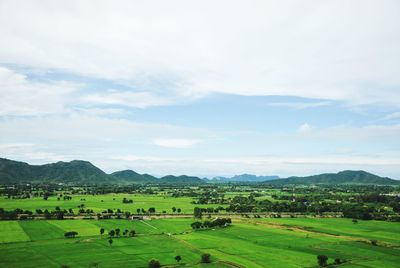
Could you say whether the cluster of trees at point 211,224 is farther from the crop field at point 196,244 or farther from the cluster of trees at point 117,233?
the cluster of trees at point 117,233

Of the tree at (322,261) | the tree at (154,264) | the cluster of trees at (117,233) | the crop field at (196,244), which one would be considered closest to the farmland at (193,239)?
the crop field at (196,244)

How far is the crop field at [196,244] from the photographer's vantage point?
77.1 metres

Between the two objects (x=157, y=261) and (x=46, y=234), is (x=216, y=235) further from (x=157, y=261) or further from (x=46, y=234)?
(x=46, y=234)

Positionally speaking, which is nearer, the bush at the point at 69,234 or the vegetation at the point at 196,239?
the vegetation at the point at 196,239

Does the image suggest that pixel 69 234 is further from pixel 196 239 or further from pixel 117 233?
pixel 196 239

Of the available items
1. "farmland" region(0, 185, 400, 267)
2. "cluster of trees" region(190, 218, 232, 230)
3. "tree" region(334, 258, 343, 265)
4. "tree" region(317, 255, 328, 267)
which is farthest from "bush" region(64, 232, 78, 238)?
"tree" region(334, 258, 343, 265)

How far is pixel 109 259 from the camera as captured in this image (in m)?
77.8

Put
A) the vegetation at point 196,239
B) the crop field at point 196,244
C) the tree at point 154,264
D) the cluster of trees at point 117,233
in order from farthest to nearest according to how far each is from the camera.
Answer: the cluster of trees at point 117,233, the vegetation at point 196,239, the crop field at point 196,244, the tree at point 154,264

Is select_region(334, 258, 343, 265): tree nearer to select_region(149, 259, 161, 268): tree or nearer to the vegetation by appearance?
the vegetation

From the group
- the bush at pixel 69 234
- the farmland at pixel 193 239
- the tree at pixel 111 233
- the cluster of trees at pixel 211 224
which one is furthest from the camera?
the cluster of trees at pixel 211 224

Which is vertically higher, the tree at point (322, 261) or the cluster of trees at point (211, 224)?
the cluster of trees at point (211, 224)

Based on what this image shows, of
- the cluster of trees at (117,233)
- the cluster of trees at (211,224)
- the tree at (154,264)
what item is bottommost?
the tree at (154,264)

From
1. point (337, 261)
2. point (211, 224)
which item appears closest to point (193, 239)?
point (211, 224)

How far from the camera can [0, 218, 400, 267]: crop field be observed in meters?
77.1
